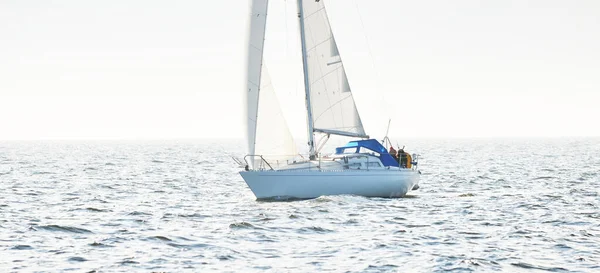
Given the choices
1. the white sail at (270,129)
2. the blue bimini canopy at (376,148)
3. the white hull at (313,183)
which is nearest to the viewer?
the white hull at (313,183)

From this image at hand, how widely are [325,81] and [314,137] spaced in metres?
2.67

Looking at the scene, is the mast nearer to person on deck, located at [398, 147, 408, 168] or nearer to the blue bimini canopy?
the blue bimini canopy

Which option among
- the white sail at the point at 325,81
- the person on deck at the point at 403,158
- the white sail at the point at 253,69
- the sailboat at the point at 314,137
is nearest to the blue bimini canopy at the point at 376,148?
the sailboat at the point at 314,137

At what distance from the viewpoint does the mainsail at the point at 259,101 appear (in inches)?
1300

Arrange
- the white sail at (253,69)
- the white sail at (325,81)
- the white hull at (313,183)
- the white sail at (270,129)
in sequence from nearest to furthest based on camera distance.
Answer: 1. the white hull at (313,183)
2. the white sail at (253,69)
3. the white sail at (270,129)
4. the white sail at (325,81)

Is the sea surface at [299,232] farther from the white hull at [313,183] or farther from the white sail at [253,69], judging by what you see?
the white sail at [253,69]

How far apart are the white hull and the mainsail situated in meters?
1.20

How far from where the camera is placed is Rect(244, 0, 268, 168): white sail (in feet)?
108

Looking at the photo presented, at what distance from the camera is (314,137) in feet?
117

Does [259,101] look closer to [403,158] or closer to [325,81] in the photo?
[325,81]

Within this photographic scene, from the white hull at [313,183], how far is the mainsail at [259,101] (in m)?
1.20

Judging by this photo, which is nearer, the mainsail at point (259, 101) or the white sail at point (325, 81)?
the mainsail at point (259, 101)

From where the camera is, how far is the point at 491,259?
1944 centimetres

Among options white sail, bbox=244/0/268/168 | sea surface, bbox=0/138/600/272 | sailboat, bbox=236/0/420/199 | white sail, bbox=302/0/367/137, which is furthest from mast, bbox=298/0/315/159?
sea surface, bbox=0/138/600/272
